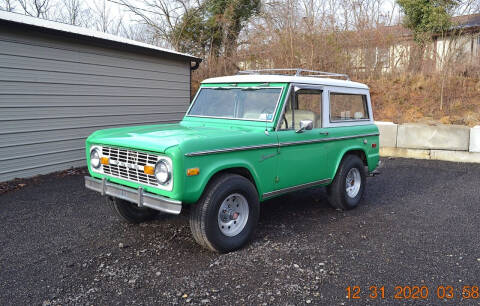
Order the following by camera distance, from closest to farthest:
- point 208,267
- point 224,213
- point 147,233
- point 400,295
Answer: point 400,295, point 208,267, point 224,213, point 147,233

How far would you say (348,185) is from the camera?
563 centimetres

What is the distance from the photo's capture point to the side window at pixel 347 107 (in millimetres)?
5179

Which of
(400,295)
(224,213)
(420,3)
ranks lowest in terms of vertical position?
(400,295)

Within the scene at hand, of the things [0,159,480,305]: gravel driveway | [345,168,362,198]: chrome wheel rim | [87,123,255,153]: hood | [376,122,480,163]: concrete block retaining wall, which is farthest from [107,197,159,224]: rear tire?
[376,122,480,163]: concrete block retaining wall

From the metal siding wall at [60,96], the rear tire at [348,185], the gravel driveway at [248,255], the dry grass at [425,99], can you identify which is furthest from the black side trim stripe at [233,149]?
the dry grass at [425,99]

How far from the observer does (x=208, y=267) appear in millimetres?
3568

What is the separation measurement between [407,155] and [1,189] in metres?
9.53

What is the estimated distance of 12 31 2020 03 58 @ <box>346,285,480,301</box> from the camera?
10.1 feet

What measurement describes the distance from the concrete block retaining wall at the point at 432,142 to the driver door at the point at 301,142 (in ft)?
19.5

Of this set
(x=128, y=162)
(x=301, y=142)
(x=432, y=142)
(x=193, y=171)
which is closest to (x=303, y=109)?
(x=301, y=142)

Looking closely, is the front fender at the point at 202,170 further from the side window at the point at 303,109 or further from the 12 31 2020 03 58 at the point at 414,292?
the 12 31 2020 03 58 at the point at 414,292

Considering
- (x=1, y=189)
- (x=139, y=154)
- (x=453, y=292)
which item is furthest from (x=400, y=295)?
(x=1, y=189)

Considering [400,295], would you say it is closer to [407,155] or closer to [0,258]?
[0,258]

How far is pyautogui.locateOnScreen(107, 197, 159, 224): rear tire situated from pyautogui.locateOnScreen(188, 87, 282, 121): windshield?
147cm
